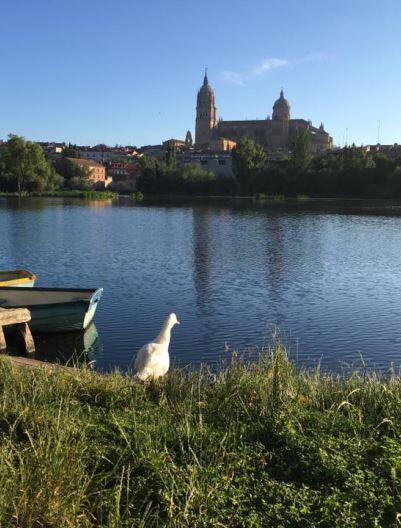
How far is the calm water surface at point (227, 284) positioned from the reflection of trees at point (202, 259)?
0.07 m

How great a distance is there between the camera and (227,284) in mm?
23906

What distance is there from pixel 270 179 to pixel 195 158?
52188mm

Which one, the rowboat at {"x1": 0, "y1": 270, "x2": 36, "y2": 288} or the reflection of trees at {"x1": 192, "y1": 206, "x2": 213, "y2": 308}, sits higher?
the rowboat at {"x1": 0, "y1": 270, "x2": 36, "y2": 288}

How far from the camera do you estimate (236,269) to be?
27.8 meters

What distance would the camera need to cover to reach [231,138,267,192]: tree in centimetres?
12625

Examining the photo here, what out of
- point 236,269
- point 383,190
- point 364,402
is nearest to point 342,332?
point 364,402

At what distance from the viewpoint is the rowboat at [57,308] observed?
613 inches

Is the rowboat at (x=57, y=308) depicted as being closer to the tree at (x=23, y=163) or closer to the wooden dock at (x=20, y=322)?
the wooden dock at (x=20, y=322)

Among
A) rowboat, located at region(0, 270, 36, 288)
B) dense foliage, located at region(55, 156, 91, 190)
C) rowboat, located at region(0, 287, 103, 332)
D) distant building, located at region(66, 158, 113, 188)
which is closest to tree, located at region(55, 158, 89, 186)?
dense foliage, located at region(55, 156, 91, 190)

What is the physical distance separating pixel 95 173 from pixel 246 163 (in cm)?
6540

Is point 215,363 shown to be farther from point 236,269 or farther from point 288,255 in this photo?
point 288,255

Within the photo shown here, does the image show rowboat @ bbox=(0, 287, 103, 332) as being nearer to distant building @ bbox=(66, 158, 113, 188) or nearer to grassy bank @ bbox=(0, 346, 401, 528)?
grassy bank @ bbox=(0, 346, 401, 528)

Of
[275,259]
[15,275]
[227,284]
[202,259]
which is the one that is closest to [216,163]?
[275,259]

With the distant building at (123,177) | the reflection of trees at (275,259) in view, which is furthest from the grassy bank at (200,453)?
the distant building at (123,177)
